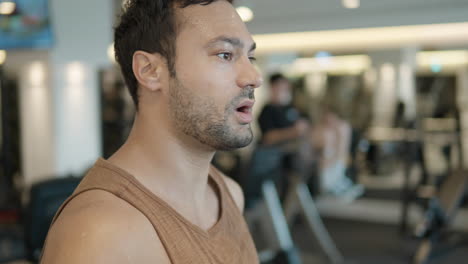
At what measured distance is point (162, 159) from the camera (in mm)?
1133

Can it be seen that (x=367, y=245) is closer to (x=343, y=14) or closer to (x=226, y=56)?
(x=343, y=14)

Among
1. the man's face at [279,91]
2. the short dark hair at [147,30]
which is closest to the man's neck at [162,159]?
the short dark hair at [147,30]

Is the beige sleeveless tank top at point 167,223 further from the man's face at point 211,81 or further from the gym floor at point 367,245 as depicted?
Answer: the gym floor at point 367,245

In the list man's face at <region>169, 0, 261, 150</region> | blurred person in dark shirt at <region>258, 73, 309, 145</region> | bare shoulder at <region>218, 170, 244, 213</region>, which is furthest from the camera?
blurred person in dark shirt at <region>258, 73, 309, 145</region>

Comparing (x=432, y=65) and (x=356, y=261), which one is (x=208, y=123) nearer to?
(x=356, y=261)

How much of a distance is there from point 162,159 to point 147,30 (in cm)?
27

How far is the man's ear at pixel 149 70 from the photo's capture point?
1.12 m

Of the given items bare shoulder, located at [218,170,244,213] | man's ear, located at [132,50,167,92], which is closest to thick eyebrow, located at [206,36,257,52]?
man's ear, located at [132,50,167,92]

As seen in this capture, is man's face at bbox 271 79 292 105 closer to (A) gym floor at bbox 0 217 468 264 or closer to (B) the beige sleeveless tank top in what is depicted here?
(A) gym floor at bbox 0 217 468 264

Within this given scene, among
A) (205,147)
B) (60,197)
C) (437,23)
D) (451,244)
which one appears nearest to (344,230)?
(451,244)

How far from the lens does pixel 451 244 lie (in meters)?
5.07

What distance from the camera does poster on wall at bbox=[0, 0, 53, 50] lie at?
4578mm

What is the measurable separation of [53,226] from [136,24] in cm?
44

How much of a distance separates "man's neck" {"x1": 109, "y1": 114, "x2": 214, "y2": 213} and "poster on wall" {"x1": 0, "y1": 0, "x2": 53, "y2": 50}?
3.80 metres
